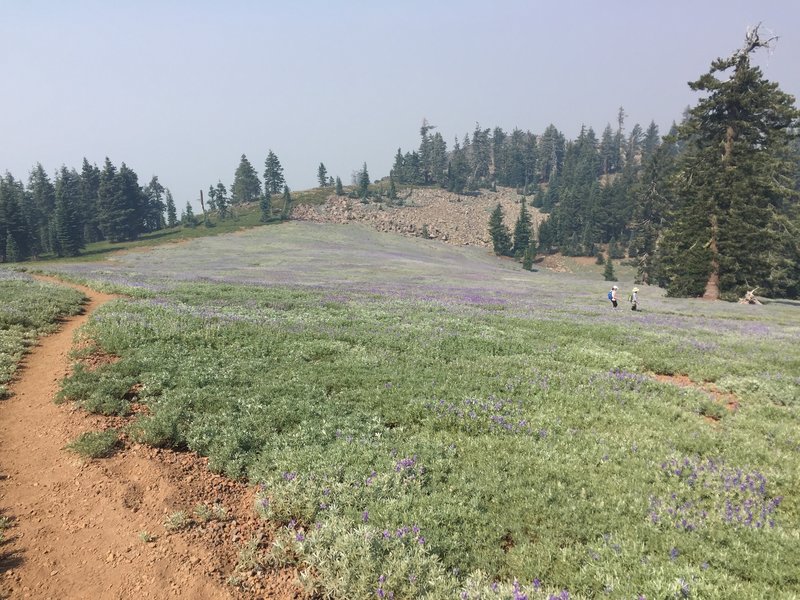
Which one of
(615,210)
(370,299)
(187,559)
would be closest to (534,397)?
(187,559)

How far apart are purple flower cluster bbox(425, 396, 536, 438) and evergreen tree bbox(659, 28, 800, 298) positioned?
41572 mm

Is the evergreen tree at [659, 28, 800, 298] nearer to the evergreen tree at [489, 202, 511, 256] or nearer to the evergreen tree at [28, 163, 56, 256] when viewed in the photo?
the evergreen tree at [489, 202, 511, 256]

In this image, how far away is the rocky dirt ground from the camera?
488 ft

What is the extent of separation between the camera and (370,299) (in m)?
27.5

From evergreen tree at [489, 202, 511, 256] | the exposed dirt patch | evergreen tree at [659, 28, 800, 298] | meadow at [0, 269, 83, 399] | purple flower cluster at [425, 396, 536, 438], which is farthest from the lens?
evergreen tree at [489, 202, 511, 256]

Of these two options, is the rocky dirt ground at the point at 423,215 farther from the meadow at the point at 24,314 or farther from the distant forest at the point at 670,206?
the meadow at the point at 24,314

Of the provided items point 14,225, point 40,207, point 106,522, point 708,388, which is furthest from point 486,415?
point 40,207

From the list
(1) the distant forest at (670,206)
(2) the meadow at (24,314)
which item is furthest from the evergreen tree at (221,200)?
(2) the meadow at (24,314)

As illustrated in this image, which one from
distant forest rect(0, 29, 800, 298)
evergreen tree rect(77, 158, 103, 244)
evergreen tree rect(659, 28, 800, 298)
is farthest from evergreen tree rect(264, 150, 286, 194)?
evergreen tree rect(659, 28, 800, 298)

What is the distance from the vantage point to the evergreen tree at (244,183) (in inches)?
7151

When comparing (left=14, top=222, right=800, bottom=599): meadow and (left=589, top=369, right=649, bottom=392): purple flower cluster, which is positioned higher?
(left=14, top=222, right=800, bottom=599): meadow

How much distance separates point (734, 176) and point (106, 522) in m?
51.4

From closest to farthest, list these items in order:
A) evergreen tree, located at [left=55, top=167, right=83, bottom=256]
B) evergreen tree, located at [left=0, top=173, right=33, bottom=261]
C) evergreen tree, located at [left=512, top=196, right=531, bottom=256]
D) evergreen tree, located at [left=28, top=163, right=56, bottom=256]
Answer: evergreen tree, located at [left=0, top=173, right=33, bottom=261]
evergreen tree, located at [left=55, top=167, right=83, bottom=256]
evergreen tree, located at [left=28, top=163, right=56, bottom=256]
evergreen tree, located at [left=512, top=196, right=531, bottom=256]

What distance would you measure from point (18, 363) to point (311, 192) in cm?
17971
